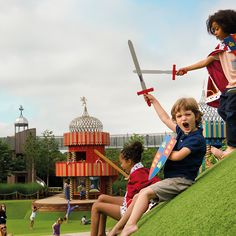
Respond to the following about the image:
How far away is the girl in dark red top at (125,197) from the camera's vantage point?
4121 mm

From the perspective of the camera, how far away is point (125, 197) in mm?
4242

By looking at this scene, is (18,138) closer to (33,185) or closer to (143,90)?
(33,185)

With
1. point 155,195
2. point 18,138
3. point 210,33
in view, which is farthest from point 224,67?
point 18,138

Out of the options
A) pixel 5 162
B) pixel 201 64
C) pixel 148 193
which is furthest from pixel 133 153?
pixel 5 162

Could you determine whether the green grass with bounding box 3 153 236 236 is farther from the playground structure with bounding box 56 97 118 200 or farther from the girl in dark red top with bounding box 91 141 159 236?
the playground structure with bounding box 56 97 118 200

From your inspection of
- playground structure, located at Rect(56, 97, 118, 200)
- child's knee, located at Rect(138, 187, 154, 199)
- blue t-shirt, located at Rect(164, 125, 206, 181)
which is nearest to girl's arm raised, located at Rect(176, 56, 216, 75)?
blue t-shirt, located at Rect(164, 125, 206, 181)

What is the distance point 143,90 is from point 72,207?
20.1m

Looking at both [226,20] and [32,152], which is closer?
[226,20]

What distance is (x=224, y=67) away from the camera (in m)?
4.79

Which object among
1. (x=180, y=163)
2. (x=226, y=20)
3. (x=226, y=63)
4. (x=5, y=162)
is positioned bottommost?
(x=5, y=162)

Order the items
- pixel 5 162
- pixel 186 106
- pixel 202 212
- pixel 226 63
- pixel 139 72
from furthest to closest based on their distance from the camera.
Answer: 1. pixel 5 162
2. pixel 226 63
3. pixel 139 72
4. pixel 186 106
5. pixel 202 212

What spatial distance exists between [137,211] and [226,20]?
88.3 inches

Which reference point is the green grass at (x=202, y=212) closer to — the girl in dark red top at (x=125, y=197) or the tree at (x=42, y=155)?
the girl in dark red top at (x=125, y=197)

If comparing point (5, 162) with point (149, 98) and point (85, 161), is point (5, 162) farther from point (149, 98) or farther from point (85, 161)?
point (149, 98)
